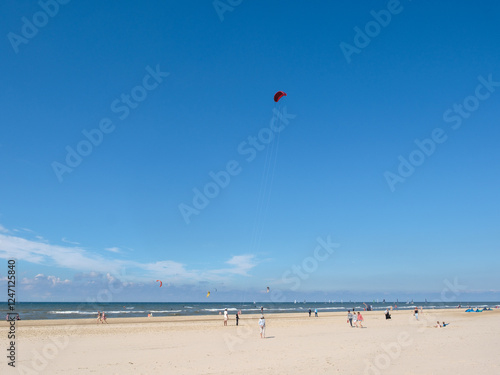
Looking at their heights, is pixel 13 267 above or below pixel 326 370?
above

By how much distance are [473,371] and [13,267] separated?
17319mm

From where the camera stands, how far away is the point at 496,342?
1903 cm

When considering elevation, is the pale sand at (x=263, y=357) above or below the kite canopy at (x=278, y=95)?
below

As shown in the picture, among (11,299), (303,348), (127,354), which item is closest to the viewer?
(11,299)

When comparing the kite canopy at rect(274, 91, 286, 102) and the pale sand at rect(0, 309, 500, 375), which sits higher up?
the kite canopy at rect(274, 91, 286, 102)

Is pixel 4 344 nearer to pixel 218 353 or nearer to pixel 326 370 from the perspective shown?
pixel 218 353

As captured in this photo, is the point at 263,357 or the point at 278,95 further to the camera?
the point at 278,95

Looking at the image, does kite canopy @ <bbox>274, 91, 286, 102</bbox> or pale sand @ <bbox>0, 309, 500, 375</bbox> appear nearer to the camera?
pale sand @ <bbox>0, 309, 500, 375</bbox>

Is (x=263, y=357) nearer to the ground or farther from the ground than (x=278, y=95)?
nearer to the ground

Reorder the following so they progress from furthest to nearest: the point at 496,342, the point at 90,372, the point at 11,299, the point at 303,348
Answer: the point at 496,342
the point at 303,348
the point at 11,299
the point at 90,372

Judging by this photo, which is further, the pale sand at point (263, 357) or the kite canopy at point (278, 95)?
the kite canopy at point (278, 95)

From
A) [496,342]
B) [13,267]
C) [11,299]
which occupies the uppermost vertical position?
[13,267]

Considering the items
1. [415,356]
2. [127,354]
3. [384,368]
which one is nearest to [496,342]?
[415,356]

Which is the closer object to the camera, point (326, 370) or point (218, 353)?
point (326, 370)
